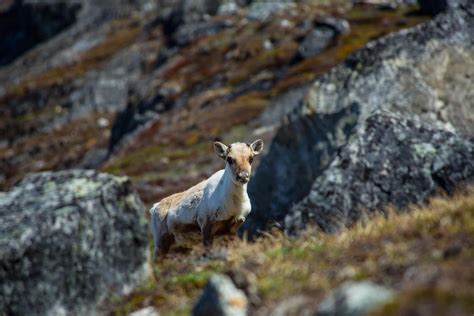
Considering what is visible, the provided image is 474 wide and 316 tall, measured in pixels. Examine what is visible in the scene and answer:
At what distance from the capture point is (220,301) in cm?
864

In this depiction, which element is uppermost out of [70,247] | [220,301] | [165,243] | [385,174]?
[220,301]

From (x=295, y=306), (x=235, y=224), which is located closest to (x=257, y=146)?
(x=235, y=224)

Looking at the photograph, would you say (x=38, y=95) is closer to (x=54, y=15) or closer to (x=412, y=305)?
(x=54, y=15)

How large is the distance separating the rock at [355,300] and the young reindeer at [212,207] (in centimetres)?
791

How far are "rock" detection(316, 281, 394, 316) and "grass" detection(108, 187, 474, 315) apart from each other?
Answer: 6.8 inches

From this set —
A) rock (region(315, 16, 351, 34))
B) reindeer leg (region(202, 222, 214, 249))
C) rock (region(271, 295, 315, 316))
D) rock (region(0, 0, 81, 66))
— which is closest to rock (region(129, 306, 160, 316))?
rock (region(271, 295, 315, 316))

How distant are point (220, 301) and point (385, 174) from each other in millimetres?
8545

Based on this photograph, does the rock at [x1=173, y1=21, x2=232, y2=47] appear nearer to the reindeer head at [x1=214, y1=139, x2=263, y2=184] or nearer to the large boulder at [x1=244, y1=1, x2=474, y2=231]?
the large boulder at [x1=244, y1=1, x2=474, y2=231]

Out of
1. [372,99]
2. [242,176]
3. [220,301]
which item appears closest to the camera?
[220,301]

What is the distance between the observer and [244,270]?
10.0 metres

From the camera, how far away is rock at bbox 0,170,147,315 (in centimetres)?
1166

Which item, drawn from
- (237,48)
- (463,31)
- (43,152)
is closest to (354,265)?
(463,31)

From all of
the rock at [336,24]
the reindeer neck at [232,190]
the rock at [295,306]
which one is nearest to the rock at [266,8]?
the rock at [336,24]

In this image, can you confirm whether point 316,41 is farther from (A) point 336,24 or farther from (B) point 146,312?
(B) point 146,312
